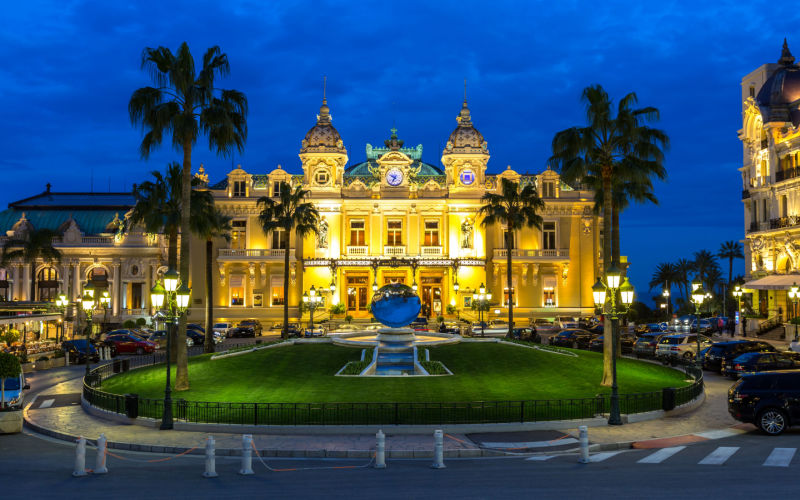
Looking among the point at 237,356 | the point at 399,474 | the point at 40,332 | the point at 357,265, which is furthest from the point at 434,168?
the point at 399,474

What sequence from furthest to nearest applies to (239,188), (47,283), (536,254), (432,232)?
1. (239,188)
2. (432,232)
3. (536,254)
4. (47,283)

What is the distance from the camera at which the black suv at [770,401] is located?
67.8ft

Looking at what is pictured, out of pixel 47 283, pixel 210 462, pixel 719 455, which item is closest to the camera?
pixel 210 462

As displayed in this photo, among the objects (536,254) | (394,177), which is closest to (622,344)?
(536,254)

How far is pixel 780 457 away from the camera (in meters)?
17.5

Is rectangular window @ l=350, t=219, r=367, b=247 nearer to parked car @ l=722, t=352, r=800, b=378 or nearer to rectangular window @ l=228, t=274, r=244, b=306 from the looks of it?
rectangular window @ l=228, t=274, r=244, b=306

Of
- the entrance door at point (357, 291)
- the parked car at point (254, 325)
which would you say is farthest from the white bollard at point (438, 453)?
the entrance door at point (357, 291)

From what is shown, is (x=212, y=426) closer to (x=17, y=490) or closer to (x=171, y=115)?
(x=17, y=490)

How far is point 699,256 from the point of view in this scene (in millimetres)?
114000

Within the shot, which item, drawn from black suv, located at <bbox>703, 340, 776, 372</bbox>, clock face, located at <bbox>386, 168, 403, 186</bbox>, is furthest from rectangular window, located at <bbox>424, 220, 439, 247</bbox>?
black suv, located at <bbox>703, 340, 776, 372</bbox>

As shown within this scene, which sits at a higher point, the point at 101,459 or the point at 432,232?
the point at 432,232

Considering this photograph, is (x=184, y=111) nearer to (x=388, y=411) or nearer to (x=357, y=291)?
(x=388, y=411)

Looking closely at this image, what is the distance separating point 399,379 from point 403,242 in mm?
45788

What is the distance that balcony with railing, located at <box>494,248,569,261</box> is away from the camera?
73625 mm
